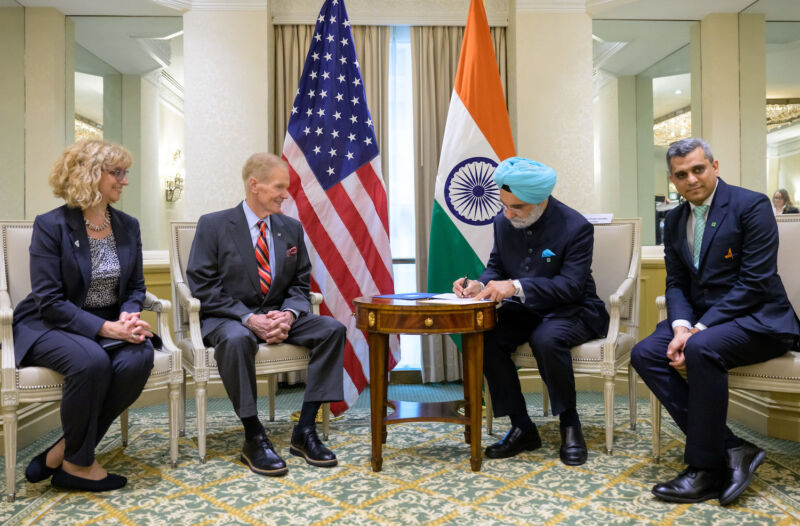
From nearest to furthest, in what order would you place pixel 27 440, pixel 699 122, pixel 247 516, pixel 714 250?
pixel 247 516 → pixel 714 250 → pixel 27 440 → pixel 699 122

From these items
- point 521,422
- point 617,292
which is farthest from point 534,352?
point 617,292

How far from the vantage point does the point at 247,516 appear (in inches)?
88.7

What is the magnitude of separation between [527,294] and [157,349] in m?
1.72

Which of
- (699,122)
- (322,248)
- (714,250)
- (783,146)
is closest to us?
(714,250)

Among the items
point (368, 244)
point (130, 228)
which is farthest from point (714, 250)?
point (130, 228)

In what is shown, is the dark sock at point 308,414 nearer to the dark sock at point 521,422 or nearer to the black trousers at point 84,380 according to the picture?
the black trousers at point 84,380

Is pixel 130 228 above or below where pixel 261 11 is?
below

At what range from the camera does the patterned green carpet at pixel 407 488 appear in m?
2.24

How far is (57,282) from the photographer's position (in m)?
2.62

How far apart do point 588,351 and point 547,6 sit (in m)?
2.66

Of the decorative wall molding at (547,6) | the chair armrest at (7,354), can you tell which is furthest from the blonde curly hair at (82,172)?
the decorative wall molding at (547,6)

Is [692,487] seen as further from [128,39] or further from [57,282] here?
[128,39]

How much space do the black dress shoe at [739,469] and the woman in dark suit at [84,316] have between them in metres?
2.33

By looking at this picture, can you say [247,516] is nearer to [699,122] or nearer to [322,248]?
[322,248]
